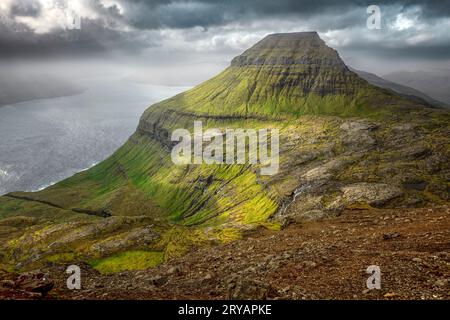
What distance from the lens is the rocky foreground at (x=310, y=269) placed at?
37.8 m

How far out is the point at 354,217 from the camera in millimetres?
77125

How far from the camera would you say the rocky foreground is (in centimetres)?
3775

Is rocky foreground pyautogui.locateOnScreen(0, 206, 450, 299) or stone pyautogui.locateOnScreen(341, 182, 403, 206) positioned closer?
rocky foreground pyautogui.locateOnScreen(0, 206, 450, 299)

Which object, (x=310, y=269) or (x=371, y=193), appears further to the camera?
(x=371, y=193)

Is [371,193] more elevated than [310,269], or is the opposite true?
[310,269]

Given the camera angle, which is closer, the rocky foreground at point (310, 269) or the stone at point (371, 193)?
the rocky foreground at point (310, 269)

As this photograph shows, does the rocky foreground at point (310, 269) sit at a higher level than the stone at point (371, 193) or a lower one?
higher

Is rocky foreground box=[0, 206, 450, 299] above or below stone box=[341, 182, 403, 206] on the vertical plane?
above

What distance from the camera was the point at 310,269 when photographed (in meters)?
45.9
